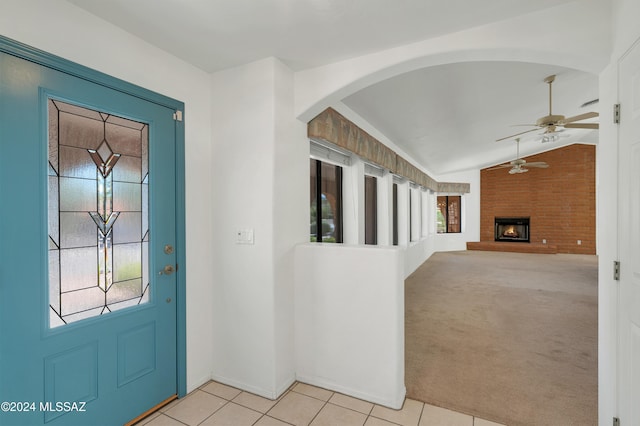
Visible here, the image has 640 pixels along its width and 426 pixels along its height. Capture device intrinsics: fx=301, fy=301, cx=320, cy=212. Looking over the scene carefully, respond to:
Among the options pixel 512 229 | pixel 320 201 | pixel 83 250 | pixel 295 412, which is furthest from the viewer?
pixel 512 229

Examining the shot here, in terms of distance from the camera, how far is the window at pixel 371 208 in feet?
15.6

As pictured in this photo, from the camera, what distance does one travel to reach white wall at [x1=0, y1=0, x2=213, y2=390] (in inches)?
58.3

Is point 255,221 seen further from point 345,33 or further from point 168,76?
point 345,33

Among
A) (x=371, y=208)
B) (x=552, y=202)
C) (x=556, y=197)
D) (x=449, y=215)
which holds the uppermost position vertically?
(x=556, y=197)

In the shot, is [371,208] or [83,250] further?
[371,208]

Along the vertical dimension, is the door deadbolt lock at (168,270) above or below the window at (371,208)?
below

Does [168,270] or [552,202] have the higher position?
[552,202]

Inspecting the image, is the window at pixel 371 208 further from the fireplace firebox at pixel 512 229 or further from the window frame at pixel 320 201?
the fireplace firebox at pixel 512 229

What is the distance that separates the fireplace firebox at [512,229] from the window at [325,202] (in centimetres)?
850

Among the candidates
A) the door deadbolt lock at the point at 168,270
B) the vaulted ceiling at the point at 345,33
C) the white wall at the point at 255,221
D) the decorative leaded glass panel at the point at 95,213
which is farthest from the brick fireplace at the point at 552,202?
the decorative leaded glass panel at the point at 95,213

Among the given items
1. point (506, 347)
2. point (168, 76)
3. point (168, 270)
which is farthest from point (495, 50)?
point (506, 347)

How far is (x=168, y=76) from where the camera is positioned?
2.12 m

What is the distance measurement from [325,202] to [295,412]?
2.22m

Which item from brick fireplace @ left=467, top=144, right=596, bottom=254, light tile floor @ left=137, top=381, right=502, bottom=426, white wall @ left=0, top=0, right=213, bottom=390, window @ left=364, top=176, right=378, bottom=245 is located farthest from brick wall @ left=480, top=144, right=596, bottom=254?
white wall @ left=0, top=0, right=213, bottom=390
